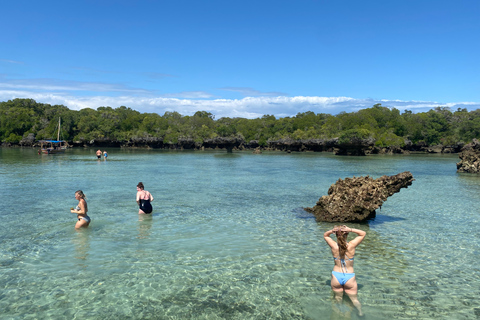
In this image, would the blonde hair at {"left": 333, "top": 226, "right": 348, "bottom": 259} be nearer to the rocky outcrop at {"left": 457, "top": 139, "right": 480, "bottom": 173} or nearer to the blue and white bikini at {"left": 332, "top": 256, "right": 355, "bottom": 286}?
the blue and white bikini at {"left": 332, "top": 256, "right": 355, "bottom": 286}

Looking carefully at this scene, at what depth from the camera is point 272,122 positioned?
518ft

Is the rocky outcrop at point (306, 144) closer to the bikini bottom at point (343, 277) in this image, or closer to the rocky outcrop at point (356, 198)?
the rocky outcrop at point (356, 198)

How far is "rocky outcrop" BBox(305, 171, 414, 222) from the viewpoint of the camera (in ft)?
47.5

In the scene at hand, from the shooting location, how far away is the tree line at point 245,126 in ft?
377

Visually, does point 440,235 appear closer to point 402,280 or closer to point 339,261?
point 402,280

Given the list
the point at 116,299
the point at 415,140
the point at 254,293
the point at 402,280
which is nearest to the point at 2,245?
the point at 116,299


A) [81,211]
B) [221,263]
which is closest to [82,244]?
[81,211]

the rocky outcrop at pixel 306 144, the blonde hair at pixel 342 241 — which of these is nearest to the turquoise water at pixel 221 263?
the blonde hair at pixel 342 241

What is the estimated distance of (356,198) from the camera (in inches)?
573

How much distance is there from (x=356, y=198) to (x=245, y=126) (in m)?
141

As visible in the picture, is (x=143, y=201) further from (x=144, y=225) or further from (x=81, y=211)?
(x=81, y=211)

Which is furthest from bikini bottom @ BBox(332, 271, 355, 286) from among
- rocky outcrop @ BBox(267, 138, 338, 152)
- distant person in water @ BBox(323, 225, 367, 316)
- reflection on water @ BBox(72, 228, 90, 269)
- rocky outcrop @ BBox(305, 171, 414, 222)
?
rocky outcrop @ BBox(267, 138, 338, 152)

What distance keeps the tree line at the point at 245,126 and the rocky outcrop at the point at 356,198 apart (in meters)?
89.0

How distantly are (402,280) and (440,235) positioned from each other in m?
5.68
